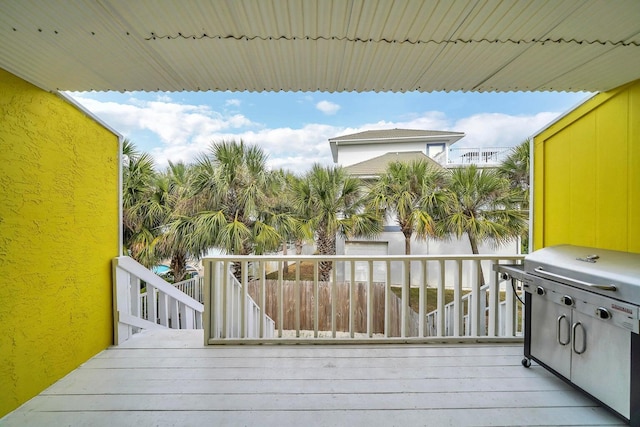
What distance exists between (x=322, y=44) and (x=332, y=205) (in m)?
4.96

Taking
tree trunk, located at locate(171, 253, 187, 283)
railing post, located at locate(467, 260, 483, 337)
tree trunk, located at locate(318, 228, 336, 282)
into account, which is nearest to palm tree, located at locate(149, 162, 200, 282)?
tree trunk, located at locate(171, 253, 187, 283)

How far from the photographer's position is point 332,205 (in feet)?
21.1

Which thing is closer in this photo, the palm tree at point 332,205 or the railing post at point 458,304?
the railing post at point 458,304

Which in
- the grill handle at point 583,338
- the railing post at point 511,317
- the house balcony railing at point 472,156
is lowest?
the railing post at point 511,317

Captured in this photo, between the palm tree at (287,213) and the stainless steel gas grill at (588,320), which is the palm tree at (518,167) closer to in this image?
the palm tree at (287,213)

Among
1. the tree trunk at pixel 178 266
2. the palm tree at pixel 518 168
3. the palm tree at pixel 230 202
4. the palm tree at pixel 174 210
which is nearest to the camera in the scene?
the palm tree at pixel 230 202

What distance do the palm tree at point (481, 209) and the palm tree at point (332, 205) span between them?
1709 mm

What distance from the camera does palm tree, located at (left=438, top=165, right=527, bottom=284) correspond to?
586 centimetres

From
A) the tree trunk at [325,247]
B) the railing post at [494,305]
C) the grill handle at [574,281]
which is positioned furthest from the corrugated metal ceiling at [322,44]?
the tree trunk at [325,247]

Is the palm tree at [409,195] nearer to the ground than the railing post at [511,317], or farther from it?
farther from it

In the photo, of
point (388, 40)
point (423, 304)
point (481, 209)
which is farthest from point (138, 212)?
point (481, 209)

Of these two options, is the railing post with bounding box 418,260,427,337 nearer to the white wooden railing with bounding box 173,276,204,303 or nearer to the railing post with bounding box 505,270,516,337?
the railing post with bounding box 505,270,516,337

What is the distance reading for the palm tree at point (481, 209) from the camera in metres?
5.86

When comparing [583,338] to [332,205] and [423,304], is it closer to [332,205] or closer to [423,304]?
[423,304]
